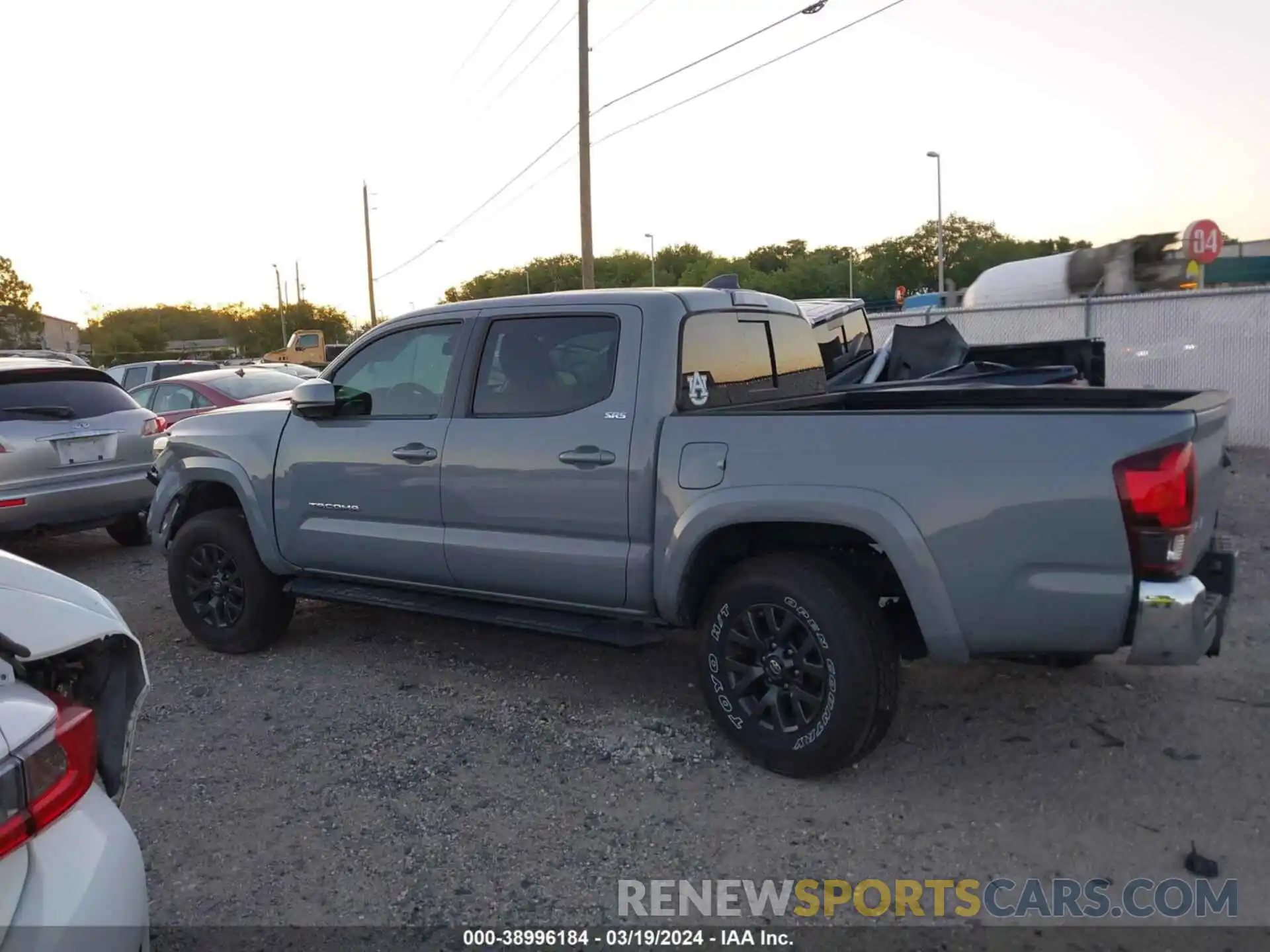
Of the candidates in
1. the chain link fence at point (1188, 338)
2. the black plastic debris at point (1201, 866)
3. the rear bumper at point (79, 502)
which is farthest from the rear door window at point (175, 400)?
the black plastic debris at point (1201, 866)

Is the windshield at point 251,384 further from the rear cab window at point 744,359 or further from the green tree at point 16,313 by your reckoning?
the green tree at point 16,313

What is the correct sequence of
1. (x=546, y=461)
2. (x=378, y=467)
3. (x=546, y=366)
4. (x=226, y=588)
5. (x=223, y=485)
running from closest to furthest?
(x=546, y=461) → (x=546, y=366) → (x=378, y=467) → (x=226, y=588) → (x=223, y=485)

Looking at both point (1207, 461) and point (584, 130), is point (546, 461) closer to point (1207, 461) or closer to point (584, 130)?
point (1207, 461)

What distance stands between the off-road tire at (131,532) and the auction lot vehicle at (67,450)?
741mm

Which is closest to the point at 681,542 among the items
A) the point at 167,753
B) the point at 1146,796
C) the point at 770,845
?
the point at 770,845

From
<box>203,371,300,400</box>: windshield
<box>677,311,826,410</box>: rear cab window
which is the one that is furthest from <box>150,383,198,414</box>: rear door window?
<box>677,311,826,410</box>: rear cab window

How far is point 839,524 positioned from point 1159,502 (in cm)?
107

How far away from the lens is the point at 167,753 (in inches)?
174

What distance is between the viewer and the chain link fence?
11.7 meters

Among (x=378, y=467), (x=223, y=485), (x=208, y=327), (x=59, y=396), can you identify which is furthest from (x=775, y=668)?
(x=208, y=327)

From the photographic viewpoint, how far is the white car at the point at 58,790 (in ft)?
5.84

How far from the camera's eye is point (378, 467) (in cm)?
506

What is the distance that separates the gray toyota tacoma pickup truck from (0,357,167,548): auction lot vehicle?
233cm

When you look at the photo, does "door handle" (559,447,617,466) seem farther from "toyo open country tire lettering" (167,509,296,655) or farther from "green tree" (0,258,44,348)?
"green tree" (0,258,44,348)
